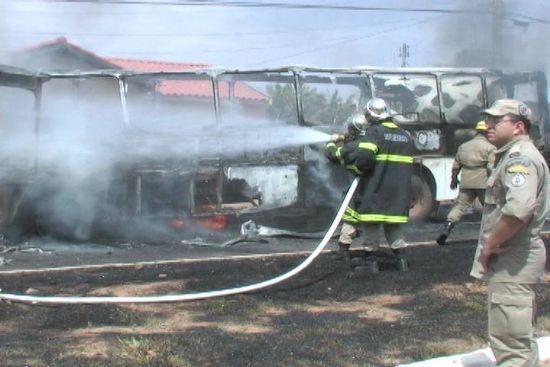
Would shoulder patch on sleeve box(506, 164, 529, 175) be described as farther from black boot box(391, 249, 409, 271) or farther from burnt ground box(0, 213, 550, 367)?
black boot box(391, 249, 409, 271)

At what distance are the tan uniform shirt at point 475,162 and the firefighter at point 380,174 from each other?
2067mm

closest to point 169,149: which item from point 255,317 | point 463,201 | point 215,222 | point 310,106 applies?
point 215,222

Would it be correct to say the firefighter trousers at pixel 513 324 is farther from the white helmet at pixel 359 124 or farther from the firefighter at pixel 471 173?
the firefighter at pixel 471 173

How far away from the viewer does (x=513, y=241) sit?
3400 mm

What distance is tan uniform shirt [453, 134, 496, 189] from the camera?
316 inches

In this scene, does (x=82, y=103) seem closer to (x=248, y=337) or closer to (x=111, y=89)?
(x=111, y=89)

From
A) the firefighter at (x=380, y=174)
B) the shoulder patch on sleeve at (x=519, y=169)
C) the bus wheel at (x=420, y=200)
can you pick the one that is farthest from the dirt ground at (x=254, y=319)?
the bus wheel at (x=420, y=200)

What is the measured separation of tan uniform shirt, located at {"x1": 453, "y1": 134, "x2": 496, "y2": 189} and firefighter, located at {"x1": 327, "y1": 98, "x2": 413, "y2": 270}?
207 cm

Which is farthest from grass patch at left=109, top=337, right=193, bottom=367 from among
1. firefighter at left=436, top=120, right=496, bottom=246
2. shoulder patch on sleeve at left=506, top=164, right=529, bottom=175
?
firefighter at left=436, top=120, right=496, bottom=246

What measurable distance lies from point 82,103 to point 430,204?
5292mm

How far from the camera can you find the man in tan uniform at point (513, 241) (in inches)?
130

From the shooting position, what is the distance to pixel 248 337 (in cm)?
418

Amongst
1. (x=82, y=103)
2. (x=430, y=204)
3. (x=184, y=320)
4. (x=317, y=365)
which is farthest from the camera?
(x=430, y=204)

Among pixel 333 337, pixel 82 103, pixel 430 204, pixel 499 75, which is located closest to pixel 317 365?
pixel 333 337
